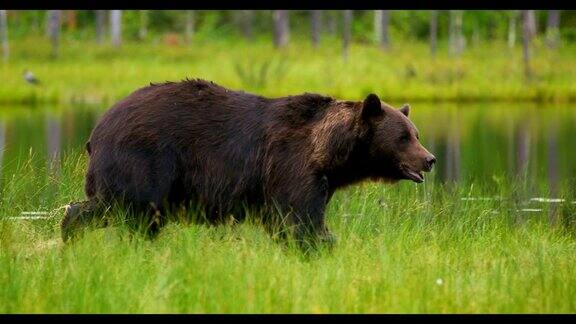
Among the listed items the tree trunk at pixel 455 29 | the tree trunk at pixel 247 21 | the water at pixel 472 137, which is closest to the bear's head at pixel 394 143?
the water at pixel 472 137

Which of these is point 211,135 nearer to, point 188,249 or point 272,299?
point 188,249

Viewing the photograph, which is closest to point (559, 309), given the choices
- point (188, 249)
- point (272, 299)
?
point (272, 299)

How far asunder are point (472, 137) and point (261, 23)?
39068 mm

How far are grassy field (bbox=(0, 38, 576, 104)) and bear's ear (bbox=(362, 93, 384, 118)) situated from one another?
22.8 metres

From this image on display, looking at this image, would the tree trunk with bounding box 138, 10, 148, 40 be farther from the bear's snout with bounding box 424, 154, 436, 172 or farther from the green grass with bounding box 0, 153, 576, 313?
the bear's snout with bounding box 424, 154, 436, 172

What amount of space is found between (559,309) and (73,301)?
262 cm

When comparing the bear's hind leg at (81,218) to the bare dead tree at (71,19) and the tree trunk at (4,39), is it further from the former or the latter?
A: the bare dead tree at (71,19)

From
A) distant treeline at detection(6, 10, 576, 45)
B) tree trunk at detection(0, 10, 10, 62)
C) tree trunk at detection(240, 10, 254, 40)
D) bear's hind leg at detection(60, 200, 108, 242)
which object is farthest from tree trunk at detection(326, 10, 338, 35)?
bear's hind leg at detection(60, 200, 108, 242)

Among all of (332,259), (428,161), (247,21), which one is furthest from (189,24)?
(332,259)

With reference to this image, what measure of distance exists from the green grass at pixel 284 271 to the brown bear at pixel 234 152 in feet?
0.86

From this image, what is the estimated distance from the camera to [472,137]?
21.0 metres

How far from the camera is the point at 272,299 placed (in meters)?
5.68

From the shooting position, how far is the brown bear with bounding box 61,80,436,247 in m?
7.65

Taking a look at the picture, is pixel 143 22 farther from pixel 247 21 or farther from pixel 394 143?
pixel 394 143
